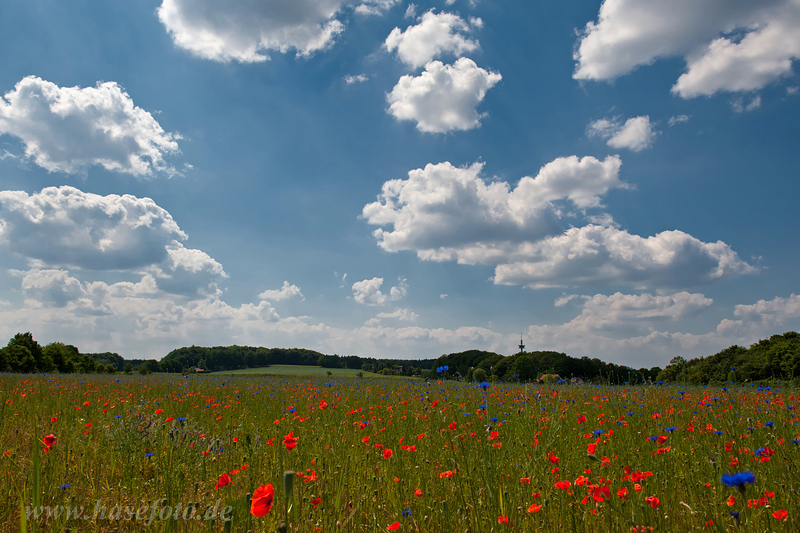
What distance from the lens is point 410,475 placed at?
3.54m

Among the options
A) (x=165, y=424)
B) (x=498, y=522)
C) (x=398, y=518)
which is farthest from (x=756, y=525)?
(x=165, y=424)

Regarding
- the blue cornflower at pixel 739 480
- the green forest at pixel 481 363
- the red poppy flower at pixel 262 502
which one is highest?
the blue cornflower at pixel 739 480

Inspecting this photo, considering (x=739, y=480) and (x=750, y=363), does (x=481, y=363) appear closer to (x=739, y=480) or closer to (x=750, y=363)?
(x=750, y=363)

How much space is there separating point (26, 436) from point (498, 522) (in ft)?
20.2

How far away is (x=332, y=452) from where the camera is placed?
3.87 metres

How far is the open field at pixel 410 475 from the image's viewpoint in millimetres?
2424

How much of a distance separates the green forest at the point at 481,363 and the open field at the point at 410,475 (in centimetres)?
112

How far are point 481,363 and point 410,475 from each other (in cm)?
3531

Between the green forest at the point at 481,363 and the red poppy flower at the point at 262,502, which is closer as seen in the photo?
the red poppy flower at the point at 262,502

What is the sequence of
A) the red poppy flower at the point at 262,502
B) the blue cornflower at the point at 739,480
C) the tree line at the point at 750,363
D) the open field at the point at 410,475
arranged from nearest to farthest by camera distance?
the red poppy flower at the point at 262,502 < the blue cornflower at the point at 739,480 < the open field at the point at 410,475 < the tree line at the point at 750,363

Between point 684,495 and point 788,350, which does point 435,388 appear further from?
point 788,350

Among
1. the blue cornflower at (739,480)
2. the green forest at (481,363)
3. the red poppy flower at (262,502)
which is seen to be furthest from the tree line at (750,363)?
the red poppy flower at (262,502)

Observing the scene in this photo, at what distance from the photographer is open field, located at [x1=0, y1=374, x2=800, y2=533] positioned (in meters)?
2.42

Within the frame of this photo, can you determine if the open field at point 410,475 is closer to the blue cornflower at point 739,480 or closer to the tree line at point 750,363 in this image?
the blue cornflower at point 739,480
